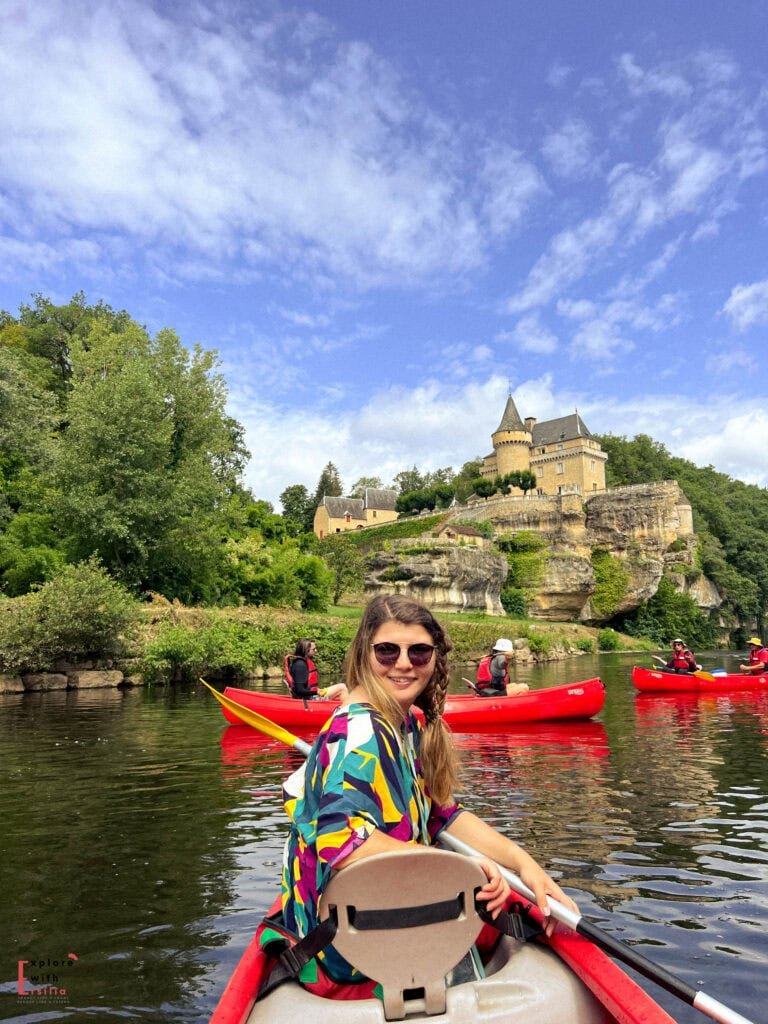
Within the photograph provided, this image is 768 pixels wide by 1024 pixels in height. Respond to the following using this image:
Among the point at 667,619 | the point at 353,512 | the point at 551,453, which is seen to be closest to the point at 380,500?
the point at 353,512

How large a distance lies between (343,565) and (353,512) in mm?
37103

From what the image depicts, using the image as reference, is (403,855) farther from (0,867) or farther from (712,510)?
(712,510)

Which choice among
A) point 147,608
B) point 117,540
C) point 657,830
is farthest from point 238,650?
point 657,830

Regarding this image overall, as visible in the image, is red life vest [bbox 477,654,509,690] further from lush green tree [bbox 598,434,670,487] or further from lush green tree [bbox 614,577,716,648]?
lush green tree [bbox 598,434,670,487]

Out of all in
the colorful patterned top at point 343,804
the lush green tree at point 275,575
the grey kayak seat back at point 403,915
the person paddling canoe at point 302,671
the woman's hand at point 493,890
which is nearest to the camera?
the grey kayak seat back at point 403,915

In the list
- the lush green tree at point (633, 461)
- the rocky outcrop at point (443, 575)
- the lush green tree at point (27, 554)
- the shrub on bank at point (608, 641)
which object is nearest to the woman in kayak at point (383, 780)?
the lush green tree at point (27, 554)

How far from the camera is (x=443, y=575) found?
181ft

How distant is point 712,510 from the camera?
278 ft

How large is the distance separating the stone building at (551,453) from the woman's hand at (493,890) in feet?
232

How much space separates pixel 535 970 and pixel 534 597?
61.3 meters

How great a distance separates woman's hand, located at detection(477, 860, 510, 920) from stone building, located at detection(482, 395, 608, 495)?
232ft

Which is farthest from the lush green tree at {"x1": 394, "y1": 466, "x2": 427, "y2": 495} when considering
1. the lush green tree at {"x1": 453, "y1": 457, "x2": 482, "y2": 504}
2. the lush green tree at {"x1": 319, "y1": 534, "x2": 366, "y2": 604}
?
the lush green tree at {"x1": 319, "y1": 534, "x2": 366, "y2": 604}

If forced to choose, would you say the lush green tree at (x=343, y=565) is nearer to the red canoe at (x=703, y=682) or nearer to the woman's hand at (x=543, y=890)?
the red canoe at (x=703, y=682)

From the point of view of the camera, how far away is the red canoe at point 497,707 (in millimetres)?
13820
